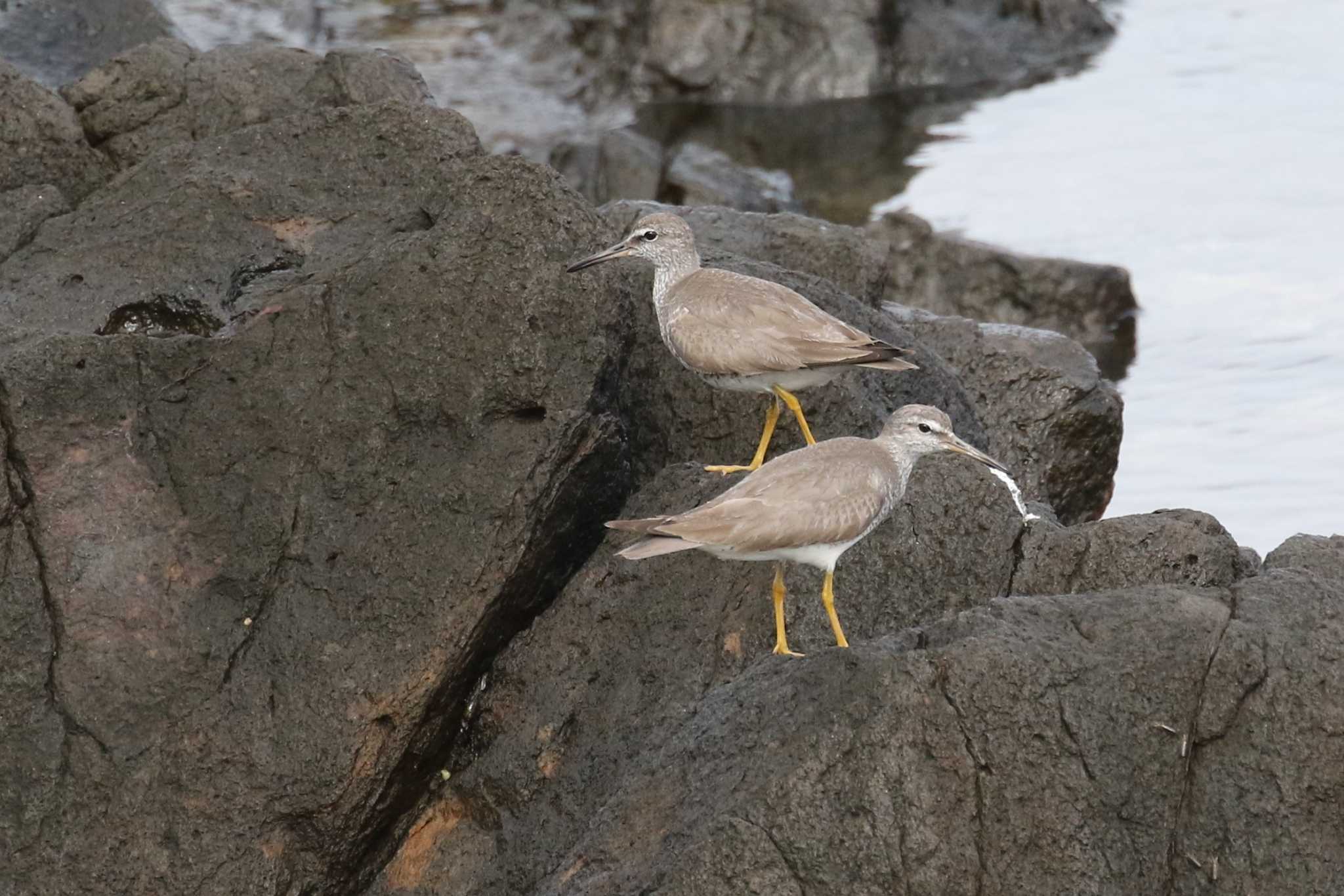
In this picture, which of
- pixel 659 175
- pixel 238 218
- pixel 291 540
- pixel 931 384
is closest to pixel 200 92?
pixel 238 218

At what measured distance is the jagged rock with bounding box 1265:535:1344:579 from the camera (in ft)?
17.9

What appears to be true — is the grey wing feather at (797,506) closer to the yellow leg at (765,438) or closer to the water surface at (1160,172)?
the yellow leg at (765,438)

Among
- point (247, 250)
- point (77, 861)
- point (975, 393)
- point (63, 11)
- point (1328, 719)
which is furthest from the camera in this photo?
point (63, 11)

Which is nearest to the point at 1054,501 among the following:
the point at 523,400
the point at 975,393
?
the point at 975,393

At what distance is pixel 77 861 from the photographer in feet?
19.1

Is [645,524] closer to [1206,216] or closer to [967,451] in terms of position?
[967,451]

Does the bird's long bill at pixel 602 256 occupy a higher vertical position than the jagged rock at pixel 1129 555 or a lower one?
higher

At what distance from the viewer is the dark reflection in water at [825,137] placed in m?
17.1

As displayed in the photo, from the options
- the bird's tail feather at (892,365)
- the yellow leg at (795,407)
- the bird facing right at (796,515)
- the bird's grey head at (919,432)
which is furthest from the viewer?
the yellow leg at (795,407)

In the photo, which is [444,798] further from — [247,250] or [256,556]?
[247,250]

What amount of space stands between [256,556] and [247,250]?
147 cm

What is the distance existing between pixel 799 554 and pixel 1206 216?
39.2 ft

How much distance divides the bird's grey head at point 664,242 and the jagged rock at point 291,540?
1.71 ft

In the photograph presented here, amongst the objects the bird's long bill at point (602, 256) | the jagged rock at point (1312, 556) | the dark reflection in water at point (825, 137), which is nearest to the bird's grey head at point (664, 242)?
the bird's long bill at point (602, 256)
